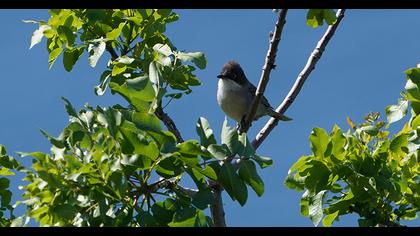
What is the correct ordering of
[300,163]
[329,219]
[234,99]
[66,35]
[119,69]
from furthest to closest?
[234,99] < [66,35] < [119,69] < [329,219] < [300,163]

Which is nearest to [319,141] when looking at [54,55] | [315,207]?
[315,207]

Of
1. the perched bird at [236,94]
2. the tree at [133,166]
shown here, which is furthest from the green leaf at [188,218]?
the perched bird at [236,94]

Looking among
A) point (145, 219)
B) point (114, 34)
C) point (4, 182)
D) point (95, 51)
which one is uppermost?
point (114, 34)

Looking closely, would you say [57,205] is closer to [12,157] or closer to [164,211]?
[164,211]

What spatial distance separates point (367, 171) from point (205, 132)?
167 centimetres

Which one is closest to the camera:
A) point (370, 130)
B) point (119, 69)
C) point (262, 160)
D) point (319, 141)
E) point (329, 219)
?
point (262, 160)

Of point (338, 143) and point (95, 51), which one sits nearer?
point (338, 143)

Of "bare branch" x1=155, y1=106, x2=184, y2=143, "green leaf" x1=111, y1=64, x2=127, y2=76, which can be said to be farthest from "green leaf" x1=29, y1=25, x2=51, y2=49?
"bare branch" x1=155, y1=106, x2=184, y2=143

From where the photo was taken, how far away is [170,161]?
13.9ft

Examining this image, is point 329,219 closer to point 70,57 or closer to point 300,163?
point 300,163

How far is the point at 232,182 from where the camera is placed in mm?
A: 4340

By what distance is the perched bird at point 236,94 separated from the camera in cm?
1044

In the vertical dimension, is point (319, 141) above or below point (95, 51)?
below

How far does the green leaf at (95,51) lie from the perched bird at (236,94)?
391cm
